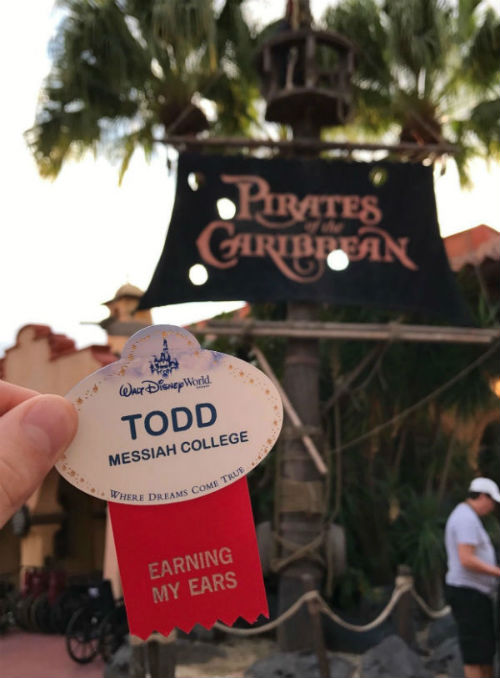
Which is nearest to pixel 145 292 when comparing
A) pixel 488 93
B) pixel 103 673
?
pixel 103 673

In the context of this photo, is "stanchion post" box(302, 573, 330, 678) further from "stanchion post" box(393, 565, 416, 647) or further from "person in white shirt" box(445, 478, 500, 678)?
"person in white shirt" box(445, 478, 500, 678)

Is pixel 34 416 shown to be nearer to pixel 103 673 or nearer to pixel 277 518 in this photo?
pixel 103 673

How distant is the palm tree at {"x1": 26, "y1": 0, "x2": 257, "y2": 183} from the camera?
20.1 feet

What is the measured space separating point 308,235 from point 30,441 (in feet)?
16.0

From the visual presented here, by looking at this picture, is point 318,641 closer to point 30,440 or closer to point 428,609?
point 428,609

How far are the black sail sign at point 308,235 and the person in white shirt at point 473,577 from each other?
224 centimetres

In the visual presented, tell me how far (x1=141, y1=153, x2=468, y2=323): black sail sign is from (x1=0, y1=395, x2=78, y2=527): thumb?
4.40m

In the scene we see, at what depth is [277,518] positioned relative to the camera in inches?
219

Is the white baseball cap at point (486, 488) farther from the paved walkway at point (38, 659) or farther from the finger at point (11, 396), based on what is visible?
the finger at point (11, 396)

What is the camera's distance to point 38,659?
4594 mm

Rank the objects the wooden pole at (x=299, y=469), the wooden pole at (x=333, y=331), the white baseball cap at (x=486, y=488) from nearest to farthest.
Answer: the white baseball cap at (x=486, y=488) → the wooden pole at (x=333, y=331) → the wooden pole at (x=299, y=469)

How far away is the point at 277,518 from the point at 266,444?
16.1ft

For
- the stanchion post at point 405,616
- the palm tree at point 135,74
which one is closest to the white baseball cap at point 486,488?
the stanchion post at point 405,616

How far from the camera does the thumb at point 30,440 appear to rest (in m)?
0.76
